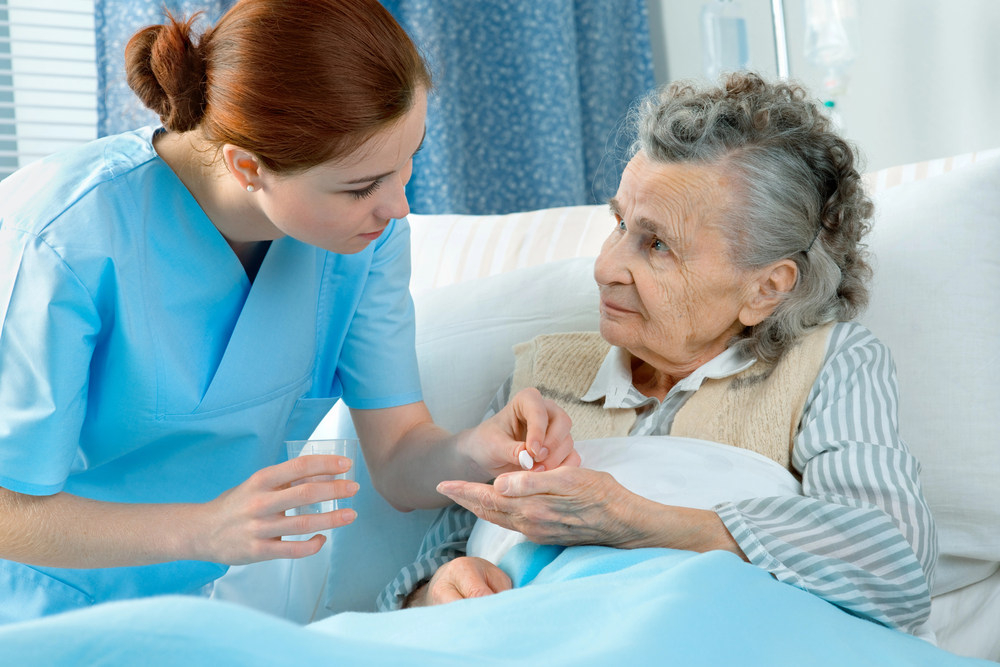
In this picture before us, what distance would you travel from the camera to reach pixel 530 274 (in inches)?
63.9

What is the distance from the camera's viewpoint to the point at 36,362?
98 centimetres

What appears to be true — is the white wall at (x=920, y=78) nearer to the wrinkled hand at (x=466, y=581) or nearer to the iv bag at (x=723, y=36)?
the iv bag at (x=723, y=36)

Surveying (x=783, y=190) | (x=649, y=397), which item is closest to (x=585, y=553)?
(x=649, y=397)

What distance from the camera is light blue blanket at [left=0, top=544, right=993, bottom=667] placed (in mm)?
503

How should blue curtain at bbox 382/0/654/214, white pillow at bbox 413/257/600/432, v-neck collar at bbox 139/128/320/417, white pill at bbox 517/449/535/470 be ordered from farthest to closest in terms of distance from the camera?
blue curtain at bbox 382/0/654/214 → white pillow at bbox 413/257/600/432 → v-neck collar at bbox 139/128/320/417 → white pill at bbox 517/449/535/470

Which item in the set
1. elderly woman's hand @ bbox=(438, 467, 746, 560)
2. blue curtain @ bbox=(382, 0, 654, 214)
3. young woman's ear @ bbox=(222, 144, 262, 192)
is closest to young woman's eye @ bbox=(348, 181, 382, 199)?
young woman's ear @ bbox=(222, 144, 262, 192)

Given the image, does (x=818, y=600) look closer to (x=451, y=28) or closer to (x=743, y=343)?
(x=743, y=343)

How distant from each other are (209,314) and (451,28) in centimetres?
205

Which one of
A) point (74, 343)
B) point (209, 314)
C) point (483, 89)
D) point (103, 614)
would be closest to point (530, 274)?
point (209, 314)

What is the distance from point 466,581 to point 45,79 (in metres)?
2.41

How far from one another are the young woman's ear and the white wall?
153cm

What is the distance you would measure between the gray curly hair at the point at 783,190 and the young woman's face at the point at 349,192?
0.44 m

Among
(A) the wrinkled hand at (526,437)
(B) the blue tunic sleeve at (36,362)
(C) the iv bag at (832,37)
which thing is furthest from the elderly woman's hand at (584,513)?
(C) the iv bag at (832,37)

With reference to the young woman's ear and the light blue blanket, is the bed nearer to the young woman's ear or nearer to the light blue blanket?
the light blue blanket
